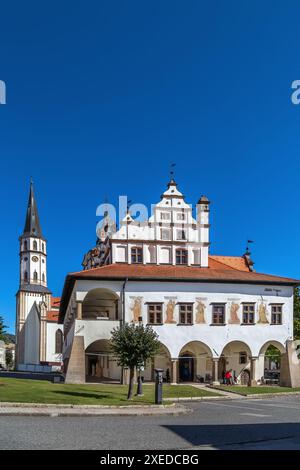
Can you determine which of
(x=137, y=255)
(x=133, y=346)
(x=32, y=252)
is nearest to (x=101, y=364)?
(x=137, y=255)

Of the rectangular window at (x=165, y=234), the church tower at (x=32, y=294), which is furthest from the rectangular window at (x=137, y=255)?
the church tower at (x=32, y=294)

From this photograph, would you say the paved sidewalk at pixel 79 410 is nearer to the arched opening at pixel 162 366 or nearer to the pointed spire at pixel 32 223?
the arched opening at pixel 162 366

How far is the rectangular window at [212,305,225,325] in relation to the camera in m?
47.6

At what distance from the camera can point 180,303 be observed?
46.9 meters

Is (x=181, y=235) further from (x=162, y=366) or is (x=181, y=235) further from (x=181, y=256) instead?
(x=162, y=366)

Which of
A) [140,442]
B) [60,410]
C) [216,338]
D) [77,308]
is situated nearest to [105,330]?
[77,308]

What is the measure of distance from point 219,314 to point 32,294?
255 ft

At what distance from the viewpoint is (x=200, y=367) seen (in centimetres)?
5006

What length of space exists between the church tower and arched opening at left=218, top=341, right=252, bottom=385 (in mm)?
61336

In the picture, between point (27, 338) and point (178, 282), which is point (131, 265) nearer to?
point (178, 282)

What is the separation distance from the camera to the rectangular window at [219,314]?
47.6m
